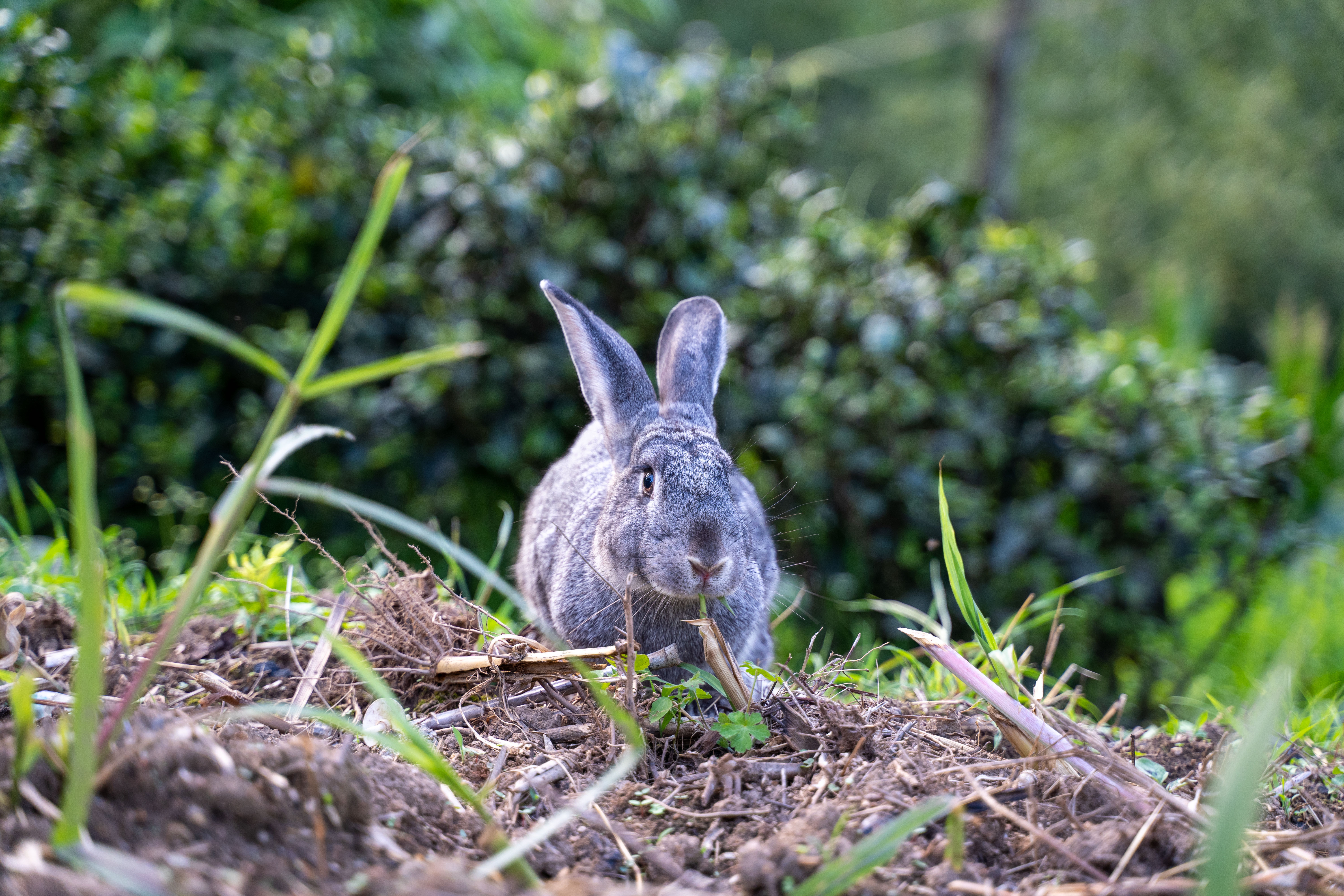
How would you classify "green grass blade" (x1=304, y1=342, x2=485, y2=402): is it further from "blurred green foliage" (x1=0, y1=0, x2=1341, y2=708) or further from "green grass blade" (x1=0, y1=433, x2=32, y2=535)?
"blurred green foliage" (x1=0, y1=0, x2=1341, y2=708)

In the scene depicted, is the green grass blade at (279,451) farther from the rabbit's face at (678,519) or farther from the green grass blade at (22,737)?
the rabbit's face at (678,519)

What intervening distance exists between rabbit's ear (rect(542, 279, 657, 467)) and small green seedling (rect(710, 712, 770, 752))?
3.68 feet

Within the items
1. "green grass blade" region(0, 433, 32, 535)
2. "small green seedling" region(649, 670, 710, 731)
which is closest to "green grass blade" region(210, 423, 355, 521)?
"small green seedling" region(649, 670, 710, 731)

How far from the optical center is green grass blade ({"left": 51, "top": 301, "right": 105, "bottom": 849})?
132 cm

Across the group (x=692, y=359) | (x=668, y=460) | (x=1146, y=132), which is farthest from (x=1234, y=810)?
(x=1146, y=132)

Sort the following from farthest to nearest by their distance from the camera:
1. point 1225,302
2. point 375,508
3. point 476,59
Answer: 1. point 1225,302
2. point 476,59
3. point 375,508

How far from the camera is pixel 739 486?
11.7 feet

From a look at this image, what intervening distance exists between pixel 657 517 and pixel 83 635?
1690mm

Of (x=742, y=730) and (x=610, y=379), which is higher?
(x=610, y=379)

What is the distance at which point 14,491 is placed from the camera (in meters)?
3.55

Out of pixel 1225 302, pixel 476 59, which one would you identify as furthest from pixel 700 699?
pixel 1225 302

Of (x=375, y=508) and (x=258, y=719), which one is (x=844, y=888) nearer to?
(x=375, y=508)

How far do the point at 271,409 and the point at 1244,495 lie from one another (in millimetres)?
4876

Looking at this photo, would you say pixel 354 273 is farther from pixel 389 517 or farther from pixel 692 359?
pixel 692 359
